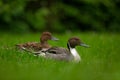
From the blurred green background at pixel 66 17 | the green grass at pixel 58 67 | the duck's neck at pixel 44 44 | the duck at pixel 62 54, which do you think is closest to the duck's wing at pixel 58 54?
the duck at pixel 62 54

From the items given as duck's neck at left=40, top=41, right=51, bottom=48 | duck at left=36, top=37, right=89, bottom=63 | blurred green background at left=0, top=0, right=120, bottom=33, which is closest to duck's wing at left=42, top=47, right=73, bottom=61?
duck at left=36, top=37, right=89, bottom=63

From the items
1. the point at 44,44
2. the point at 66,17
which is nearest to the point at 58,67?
the point at 44,44

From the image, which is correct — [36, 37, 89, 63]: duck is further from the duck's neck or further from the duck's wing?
the duck's neck

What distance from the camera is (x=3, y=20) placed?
74.7 feet

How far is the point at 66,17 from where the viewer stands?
24938mm

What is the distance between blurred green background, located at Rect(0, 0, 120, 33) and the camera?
2345 cm

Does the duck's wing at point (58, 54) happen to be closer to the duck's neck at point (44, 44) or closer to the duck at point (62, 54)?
the duck at point (62, 54)

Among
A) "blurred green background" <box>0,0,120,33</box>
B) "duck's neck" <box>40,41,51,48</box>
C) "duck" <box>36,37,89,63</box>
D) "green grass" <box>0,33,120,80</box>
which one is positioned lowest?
"green grass" <box>0,33,120,80</box>

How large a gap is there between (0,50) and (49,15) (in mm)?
12388

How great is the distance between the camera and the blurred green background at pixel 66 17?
23.4m

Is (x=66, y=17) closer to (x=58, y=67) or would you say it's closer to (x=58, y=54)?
(x=58, y=54)

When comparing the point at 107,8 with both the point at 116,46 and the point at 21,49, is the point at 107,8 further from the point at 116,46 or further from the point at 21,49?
the point at 21,49

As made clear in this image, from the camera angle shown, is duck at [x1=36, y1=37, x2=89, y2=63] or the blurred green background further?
the blurred green background

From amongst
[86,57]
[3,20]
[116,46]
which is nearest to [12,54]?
[86,57]
